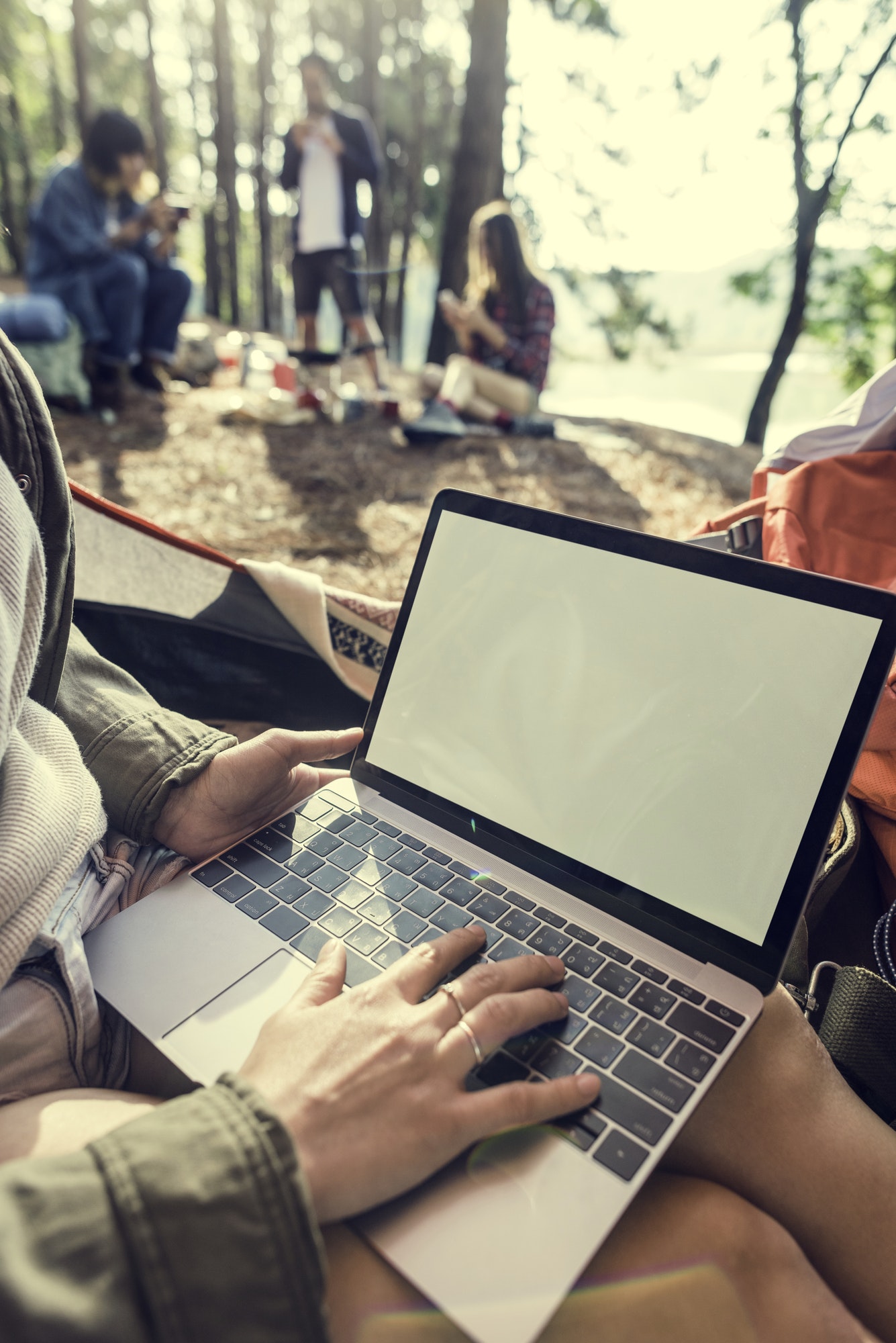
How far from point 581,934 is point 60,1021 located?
53 cm

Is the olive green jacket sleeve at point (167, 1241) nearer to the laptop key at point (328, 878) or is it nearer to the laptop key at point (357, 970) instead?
the laptop key at point (357, 970)

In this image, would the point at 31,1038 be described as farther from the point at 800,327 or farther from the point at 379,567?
the point at 800,327

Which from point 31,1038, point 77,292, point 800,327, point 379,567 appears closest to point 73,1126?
point 31,1038

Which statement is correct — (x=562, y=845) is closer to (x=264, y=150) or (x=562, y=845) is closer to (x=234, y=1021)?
(x=234, y=1021)

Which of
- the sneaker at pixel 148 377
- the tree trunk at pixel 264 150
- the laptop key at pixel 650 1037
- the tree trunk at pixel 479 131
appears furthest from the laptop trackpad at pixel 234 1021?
the tree trunk at pixel 264 150

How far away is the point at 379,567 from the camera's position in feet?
8.72

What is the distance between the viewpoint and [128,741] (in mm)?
Answer: 975

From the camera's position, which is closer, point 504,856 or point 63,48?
point 504,856

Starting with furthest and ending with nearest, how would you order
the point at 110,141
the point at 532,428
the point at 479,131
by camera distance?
the point at 479,131, the point at 532,428, the point at 110,141

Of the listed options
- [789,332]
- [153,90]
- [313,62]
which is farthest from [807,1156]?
[153,90]

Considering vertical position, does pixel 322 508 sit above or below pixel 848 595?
below

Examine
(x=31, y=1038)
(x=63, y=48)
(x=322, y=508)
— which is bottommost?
(x=322, y=508)

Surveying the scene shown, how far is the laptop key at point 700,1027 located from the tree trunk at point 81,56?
474 inches

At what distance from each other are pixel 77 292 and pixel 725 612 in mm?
4858
